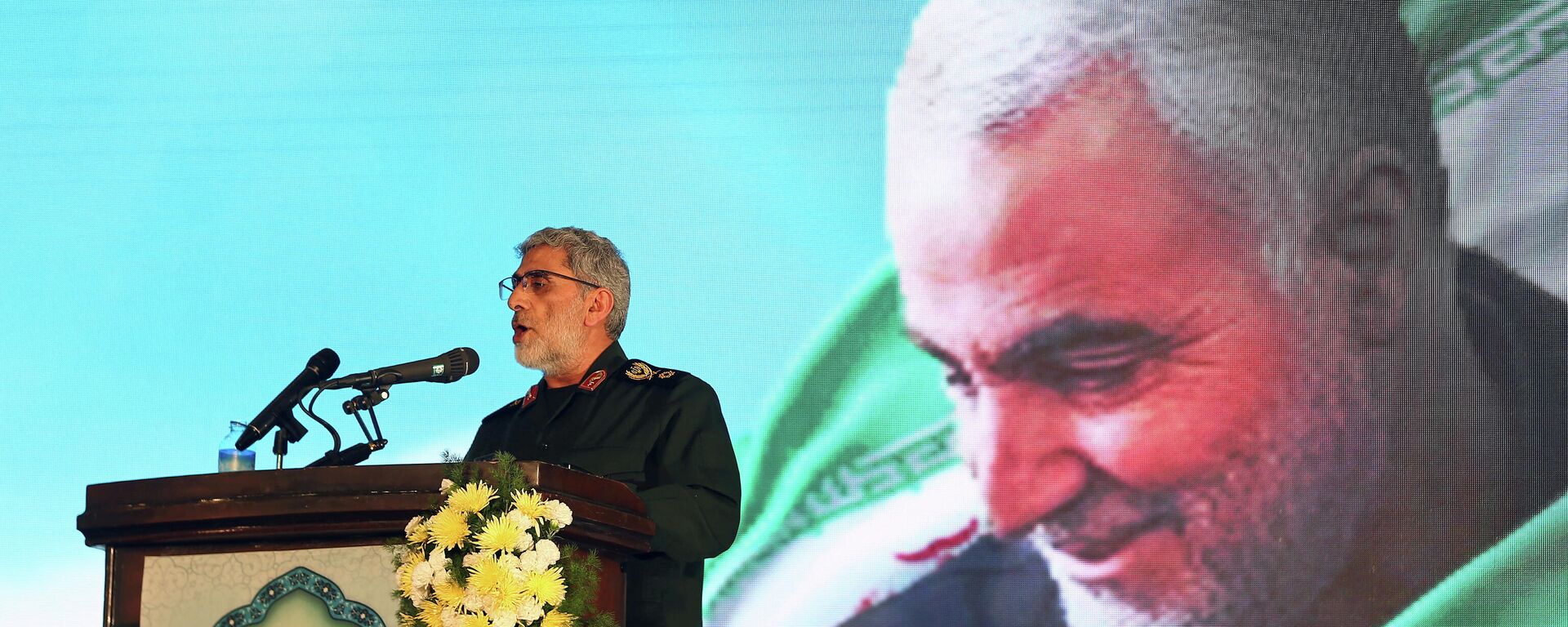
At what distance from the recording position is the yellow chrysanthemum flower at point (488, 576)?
1690mm

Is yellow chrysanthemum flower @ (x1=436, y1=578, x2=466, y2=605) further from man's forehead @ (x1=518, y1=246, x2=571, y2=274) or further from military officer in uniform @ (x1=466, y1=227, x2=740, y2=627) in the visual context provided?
man's forehead @ (x1=518, y1=246, x2=571, y2=274)

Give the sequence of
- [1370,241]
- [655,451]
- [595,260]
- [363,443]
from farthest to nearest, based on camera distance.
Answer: [1370,241] → [595,260] → [655,451] → [363,443]

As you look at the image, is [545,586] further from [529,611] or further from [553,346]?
[553,346]

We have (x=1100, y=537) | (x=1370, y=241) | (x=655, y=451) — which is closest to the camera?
(x=655, y=451)

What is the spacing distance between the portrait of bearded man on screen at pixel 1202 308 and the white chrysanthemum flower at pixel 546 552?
2.01m

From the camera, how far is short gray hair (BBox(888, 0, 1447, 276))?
379 centimetres

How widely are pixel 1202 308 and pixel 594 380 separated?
1693 millimetres

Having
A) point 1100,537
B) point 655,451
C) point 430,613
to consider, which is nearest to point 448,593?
point 430,613

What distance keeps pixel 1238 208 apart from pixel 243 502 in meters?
2.63

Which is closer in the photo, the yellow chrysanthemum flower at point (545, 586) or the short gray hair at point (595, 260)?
the yellow chrysanthemum flower at point (545, 586)

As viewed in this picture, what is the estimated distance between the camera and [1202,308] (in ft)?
12.2

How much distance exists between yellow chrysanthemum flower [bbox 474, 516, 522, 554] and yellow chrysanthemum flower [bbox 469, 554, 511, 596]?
12mm

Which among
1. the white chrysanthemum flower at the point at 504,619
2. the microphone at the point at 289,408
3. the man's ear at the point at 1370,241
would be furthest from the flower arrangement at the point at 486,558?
the man's ear at the point at 1370,241

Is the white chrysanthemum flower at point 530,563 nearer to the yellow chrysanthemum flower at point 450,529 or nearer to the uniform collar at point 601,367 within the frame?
the yellow chrysanthemum flower at point 450,529
